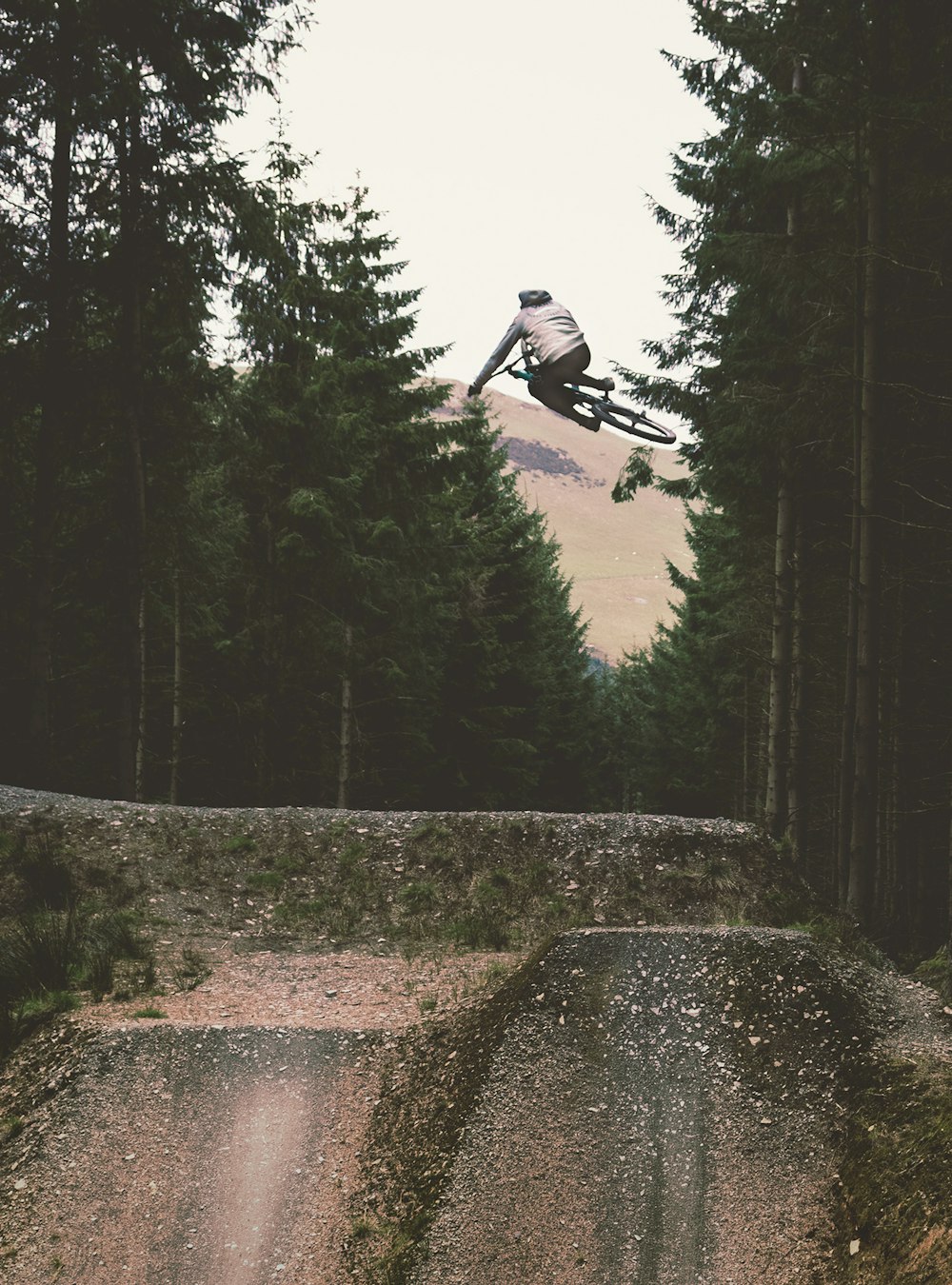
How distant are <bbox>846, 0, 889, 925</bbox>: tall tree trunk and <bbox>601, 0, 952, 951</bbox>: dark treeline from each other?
1.0 inches

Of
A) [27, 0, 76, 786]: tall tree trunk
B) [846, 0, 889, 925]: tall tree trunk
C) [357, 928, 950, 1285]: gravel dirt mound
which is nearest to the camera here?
[357, 928, 950, 1285]: gravel dirt mound

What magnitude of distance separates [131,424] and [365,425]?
6716mm

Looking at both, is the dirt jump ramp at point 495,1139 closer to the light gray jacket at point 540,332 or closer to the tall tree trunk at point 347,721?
the light gray jacket at point 540,332

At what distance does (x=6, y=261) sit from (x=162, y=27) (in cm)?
388

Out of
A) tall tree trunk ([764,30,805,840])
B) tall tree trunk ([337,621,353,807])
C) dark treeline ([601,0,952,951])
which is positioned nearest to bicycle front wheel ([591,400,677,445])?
dark treeline ([601,0,952,951])

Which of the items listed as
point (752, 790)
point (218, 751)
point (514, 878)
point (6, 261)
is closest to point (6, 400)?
point (6, 261)

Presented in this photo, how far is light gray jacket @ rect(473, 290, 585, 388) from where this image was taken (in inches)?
277

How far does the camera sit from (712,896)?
12.1 meters

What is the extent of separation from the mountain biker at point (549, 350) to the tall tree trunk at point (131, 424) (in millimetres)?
8998

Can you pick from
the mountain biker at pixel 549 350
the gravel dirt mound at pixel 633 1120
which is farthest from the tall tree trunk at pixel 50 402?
the gravel dirt mound at pixel 633 1120

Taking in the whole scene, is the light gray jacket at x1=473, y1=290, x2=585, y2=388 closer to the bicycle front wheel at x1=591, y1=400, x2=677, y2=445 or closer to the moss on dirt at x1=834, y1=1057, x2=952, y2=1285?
the bicycle front wheel at x1=591, y1=400, x2=677, y2=445

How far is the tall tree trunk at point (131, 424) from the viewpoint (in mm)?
14422

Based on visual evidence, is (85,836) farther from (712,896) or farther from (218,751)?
(218,751)

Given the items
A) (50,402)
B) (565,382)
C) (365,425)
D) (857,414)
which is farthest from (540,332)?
(365,425)
